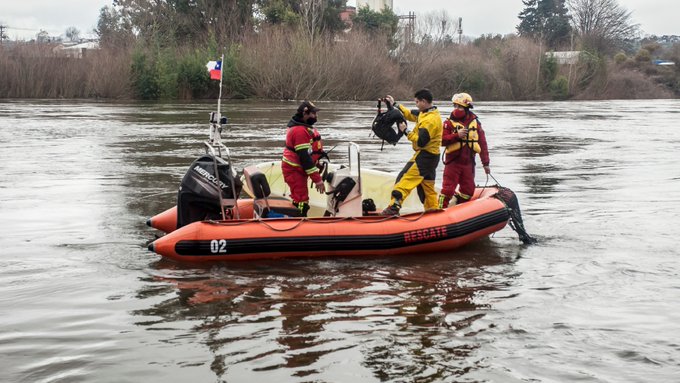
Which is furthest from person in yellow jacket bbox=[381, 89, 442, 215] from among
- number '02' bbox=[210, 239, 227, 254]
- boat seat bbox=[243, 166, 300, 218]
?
number '02' bbox=[210, 239, 227, 254]

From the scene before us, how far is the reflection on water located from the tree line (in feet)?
118

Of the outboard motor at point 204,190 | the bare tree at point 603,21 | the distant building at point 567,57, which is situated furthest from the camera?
the bare tree at point 603,21

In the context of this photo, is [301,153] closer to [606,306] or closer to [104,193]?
[606,306]

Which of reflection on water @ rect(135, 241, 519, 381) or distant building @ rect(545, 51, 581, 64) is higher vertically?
distant building @ rect(545, 51, 581, 64)

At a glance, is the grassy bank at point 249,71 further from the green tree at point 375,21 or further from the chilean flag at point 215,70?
the chilean flag at point 215,70

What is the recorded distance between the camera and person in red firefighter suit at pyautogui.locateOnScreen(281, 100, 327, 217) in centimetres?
878

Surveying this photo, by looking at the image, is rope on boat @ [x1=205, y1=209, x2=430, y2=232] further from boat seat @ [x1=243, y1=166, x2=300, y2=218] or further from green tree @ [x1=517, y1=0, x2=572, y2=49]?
green tree @ [x1=517, y1=0, x2=572, y2=49]

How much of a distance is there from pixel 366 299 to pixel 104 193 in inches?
275

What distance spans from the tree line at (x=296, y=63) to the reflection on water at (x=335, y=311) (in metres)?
35.8

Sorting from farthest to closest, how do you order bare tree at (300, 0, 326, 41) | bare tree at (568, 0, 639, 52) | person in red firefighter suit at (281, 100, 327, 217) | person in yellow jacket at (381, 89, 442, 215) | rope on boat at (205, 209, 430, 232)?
bare tree at (568, 0, 639, 52) < bare tree at (300, 0, 326, 41) < person in yellow jacket at (381, 89, 442, 215) < person in red firefighter suit at (281, 100, 327, 217) < rope on boat at (205, 209, 430, 232)

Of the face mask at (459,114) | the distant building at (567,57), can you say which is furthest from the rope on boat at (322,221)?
the distant building at (567,57)

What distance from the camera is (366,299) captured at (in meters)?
7.22

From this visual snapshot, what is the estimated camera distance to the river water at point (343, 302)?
5.68 meters

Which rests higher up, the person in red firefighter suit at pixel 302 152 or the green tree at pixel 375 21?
the green tree at pixel 375 21
